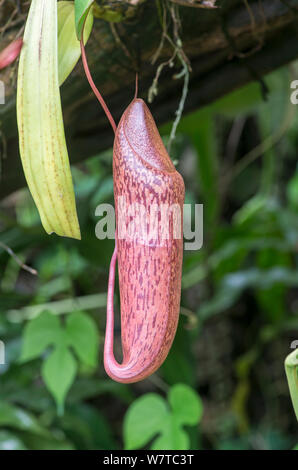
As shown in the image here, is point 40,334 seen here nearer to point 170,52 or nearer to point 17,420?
point 17,420

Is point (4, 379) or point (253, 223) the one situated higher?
point (253, 223)

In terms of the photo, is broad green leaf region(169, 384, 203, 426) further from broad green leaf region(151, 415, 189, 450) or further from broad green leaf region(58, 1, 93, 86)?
broad green leaf region(58, 1, 93, 86)

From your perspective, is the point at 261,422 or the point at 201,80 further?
the point at 261,422

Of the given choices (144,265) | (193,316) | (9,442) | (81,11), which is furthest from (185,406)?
(81,11)

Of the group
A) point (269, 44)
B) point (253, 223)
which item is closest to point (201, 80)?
point (269, 44)

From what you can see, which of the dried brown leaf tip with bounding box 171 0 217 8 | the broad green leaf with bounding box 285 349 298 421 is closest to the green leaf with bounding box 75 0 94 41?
the dried brown leaf tip with bounding box 171 0 217 8
